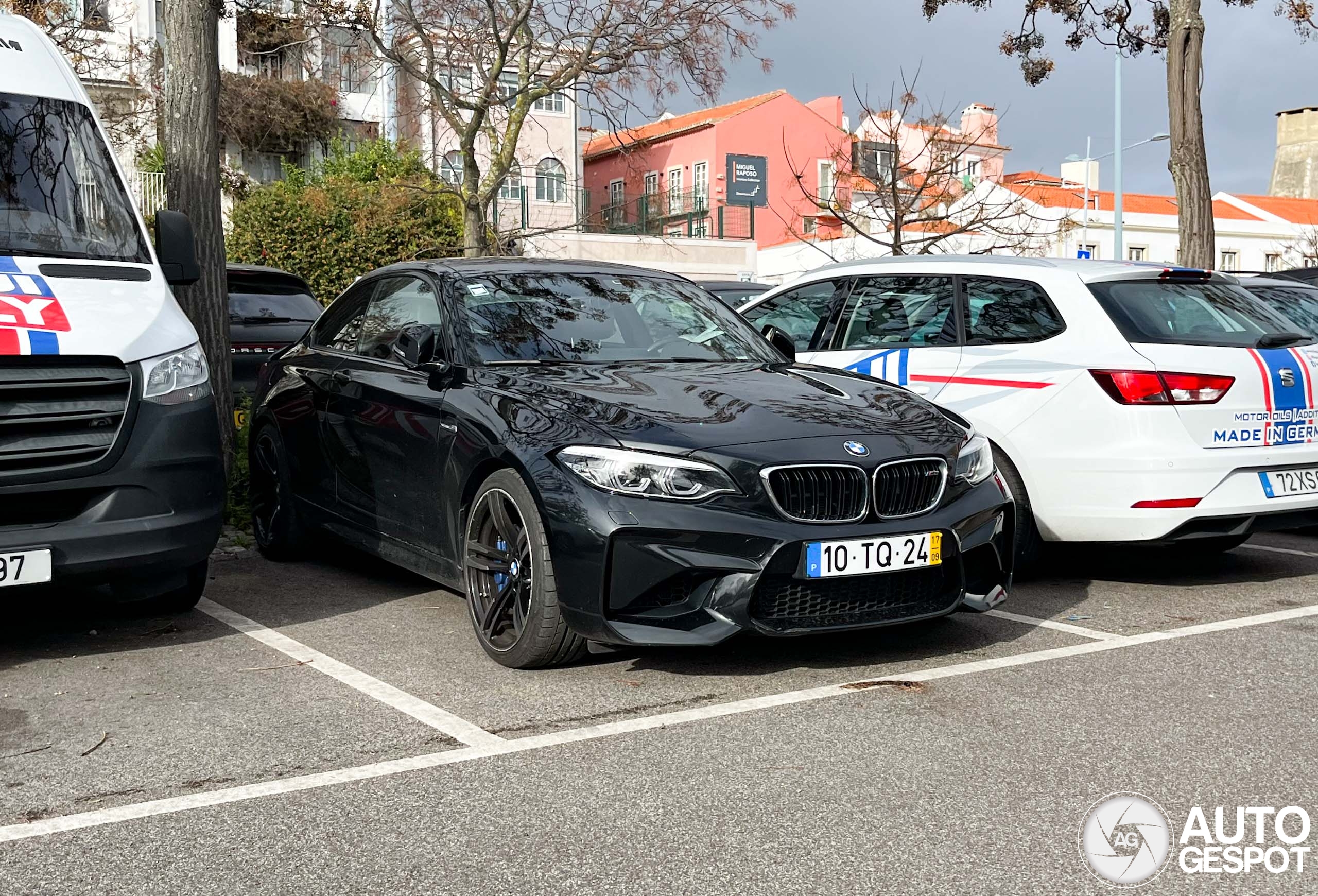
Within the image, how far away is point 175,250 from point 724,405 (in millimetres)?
2791

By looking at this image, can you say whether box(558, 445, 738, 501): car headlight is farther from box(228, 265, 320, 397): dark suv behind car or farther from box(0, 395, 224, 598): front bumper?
box(228, 265, 320, 397): dark suv behind car

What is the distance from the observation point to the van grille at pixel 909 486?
5.13 m

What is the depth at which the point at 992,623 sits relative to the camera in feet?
20.0

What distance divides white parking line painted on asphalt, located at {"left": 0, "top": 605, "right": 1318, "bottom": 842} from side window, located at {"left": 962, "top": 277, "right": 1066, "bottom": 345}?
5.35ft

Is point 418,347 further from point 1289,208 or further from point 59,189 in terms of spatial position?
point 1289,208

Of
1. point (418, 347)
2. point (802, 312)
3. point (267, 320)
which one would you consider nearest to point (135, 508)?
point (418, 347)

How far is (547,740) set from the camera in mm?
4402

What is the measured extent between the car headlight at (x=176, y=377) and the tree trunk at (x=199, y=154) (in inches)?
134

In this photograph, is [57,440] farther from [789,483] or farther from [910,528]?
[910,528]

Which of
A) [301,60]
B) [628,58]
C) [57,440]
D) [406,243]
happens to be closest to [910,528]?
[57,440]

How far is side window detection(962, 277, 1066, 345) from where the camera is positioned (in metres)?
6.88

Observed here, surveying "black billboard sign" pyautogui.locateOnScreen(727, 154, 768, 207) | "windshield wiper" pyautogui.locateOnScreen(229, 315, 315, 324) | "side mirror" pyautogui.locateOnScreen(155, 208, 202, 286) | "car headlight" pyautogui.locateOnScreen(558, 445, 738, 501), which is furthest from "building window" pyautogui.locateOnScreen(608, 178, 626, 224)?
"car headlight" pyautogui.locateOnScreen(558, 445, 738, 501)

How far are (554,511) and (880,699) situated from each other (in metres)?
Answer: 1.29

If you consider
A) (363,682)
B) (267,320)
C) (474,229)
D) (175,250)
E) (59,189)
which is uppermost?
(474,229)
